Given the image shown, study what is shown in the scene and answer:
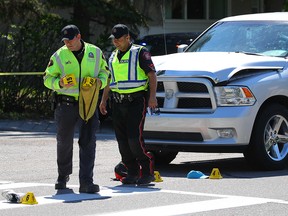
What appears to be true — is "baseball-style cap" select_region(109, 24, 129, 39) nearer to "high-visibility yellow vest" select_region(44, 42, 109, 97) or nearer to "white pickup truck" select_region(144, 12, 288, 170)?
"high-visibility yellow vest" select_region(44, 42, 109, 97)

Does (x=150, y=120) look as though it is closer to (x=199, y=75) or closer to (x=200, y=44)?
(x=199, y=75)

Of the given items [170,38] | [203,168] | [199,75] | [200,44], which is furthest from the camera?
[170,38]

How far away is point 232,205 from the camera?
31.0ft

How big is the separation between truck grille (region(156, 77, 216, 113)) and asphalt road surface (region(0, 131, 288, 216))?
2.78 feet

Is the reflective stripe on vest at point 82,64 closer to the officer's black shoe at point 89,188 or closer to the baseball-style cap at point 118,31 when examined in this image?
the baseball-style cap at point 118,31

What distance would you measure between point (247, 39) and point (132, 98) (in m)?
2.94

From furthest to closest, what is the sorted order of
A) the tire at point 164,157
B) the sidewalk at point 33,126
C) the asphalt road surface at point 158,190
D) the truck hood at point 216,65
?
the sidewalk at point 33,126, the tire at point 164,157, the truck hood at point 216,65, the asphalt road surface at point 158,190

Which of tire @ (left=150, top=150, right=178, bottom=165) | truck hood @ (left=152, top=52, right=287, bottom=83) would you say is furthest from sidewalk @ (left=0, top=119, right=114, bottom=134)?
truck hood @ (left=152, top=52, right=287, bottom=83)

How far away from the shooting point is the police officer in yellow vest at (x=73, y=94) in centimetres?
1034

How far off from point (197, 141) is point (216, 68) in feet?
3.10

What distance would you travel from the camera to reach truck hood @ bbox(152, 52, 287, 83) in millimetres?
12117

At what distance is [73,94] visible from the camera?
34.1ft

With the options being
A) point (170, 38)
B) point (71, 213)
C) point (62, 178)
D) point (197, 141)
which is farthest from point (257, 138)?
point (170, 38)

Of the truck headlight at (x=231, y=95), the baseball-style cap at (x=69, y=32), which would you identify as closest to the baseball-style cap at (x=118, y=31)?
the baseball-style cap at (x=69, y=32)
